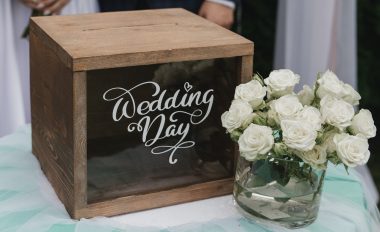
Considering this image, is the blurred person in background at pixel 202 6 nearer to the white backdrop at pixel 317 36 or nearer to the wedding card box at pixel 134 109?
the white backdrop at pixel 317 36

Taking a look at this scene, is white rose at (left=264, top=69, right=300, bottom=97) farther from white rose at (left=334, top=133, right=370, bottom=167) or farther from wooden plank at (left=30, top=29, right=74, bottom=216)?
wooden plank at (left=30, top=29, right=74, bottom=216)

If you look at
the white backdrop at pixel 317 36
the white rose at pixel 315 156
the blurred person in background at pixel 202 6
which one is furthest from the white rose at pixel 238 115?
the white backdrop at pixel 317 36

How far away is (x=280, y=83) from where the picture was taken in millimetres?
1252

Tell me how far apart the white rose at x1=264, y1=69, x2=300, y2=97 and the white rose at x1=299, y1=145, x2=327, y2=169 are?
12 centimetres

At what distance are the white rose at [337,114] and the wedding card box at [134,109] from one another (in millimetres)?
204

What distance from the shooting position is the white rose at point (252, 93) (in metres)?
1.23

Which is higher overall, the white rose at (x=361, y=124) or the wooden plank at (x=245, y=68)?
the wooden plank at (x=245, y=68)

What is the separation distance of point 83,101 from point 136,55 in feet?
0.40

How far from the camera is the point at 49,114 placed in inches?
54.1

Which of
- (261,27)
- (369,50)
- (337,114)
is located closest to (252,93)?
(337,114)

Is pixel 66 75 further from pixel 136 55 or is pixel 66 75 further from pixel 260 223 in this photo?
pixel 260 223

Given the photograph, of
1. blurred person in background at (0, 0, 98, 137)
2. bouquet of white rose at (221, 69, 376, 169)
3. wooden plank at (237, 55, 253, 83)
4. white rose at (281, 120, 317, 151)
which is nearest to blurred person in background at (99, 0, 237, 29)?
blurred person in background at (0, 0, 98, 137)

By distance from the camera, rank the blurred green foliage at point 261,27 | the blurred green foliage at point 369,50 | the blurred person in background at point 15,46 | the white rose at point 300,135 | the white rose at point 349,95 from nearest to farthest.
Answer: the white rose at point 300,135
the white rose at point 349,95
the blurred person in background at point 15,46
the blurred green foliage at point 261,27
the blurred green foliage at point 369,50

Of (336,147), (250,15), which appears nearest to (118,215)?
(336,147)
